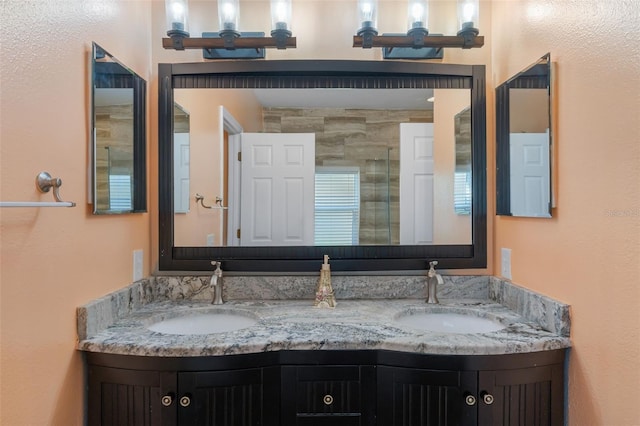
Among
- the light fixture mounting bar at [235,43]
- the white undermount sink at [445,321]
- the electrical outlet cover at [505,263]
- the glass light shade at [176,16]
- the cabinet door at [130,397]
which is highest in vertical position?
the glass light shade at [176,16]

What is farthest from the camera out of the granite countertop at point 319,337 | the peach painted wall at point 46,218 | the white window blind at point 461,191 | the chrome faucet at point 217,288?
the white window blind at point 461,191

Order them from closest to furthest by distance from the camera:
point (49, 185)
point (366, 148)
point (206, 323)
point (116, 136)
Result: point (49, 185) < point (116, 136) < point (206, 323) < point (366, 148)

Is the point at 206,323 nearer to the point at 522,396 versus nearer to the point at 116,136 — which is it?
the point at 116,136

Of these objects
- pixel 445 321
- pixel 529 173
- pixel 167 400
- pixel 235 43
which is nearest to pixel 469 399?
pixel 445 321

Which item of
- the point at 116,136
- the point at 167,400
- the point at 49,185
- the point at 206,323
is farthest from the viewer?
the point at 206,323

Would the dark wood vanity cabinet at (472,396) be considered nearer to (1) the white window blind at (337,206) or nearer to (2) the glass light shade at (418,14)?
(1) the white window blind at (337,206)

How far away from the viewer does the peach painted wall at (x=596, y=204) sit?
98cm

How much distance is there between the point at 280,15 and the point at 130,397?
1.56 m

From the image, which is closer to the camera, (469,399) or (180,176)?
(469,399)

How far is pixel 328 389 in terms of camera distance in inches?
48.6

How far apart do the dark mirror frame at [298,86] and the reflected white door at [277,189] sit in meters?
0.07

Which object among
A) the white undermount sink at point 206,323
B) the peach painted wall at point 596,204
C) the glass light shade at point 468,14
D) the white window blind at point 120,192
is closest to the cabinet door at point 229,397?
the white undermount sink at point 206,323

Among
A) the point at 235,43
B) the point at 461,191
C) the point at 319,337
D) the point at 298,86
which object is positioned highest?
the point at 235,43

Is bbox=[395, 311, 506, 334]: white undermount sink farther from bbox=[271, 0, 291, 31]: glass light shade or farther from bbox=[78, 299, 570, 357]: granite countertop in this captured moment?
bbox=[271, 0, 291, 31]: glass light shade
